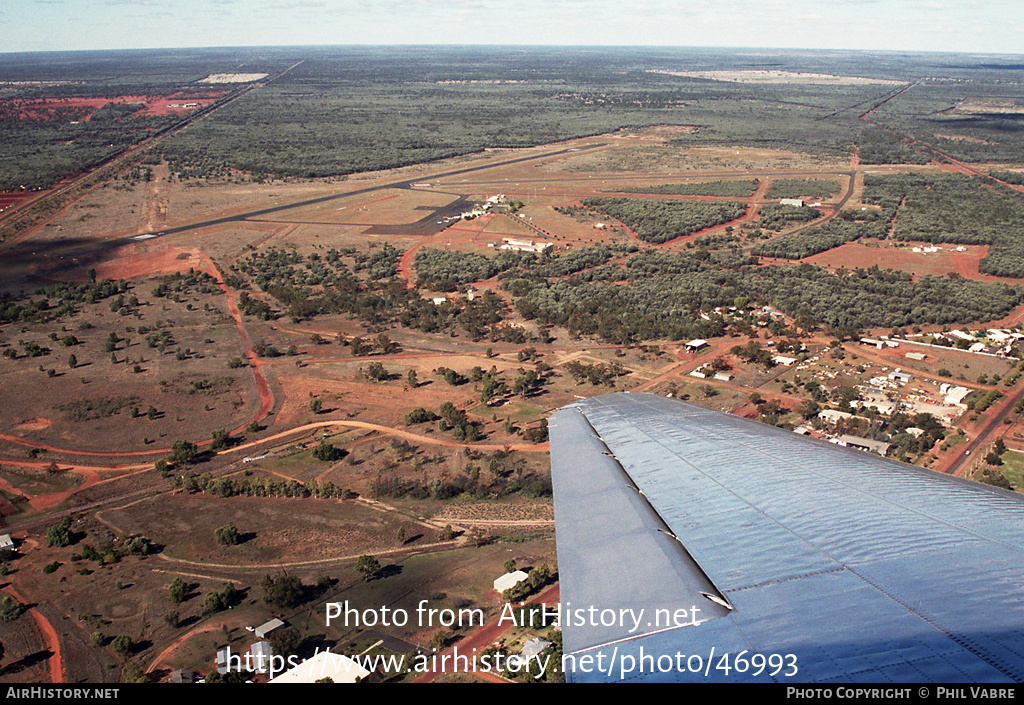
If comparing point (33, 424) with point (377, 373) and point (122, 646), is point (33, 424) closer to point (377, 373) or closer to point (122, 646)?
point (377, 373)

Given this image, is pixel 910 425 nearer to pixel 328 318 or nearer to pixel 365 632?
pixel 365 632

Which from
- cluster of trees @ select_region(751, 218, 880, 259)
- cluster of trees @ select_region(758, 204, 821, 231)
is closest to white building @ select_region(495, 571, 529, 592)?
cluster of trees @ select_region(751, 218, 880, 259)

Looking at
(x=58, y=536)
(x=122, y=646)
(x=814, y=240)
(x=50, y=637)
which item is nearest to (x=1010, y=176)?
(x=814, y=240)

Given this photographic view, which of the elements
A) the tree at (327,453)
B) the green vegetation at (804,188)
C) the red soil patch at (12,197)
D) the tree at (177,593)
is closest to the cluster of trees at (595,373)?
the tree at (327,453)

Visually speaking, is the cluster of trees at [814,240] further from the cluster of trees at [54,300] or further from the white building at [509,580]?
the cluster of trees at [54,300]

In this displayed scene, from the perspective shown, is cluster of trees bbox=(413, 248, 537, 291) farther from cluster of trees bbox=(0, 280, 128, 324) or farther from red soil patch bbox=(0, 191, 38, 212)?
red soil patch bbox=(0, 191, 38, 212)

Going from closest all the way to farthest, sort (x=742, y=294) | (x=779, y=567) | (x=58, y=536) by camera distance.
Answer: (x=779, y=567) → (x=58, y=536) → (x=742, y=294)
